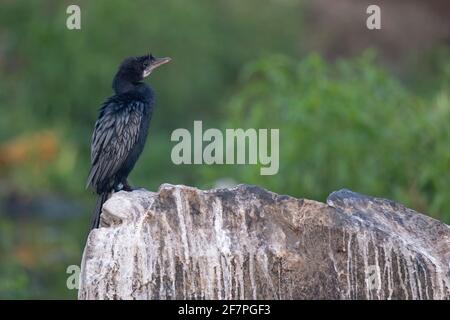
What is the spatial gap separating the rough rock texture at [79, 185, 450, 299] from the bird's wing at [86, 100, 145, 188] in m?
1.83

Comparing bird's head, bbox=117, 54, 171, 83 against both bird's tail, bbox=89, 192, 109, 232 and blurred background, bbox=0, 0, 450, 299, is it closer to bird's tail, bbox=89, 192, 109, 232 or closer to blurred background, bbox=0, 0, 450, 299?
bird's tail, bbox=89, 192, 109, 232

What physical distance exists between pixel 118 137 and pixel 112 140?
0.15ft

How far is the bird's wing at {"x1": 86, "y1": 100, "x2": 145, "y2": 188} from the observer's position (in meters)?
7.95

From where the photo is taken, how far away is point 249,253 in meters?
5.95

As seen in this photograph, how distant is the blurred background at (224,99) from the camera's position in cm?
1228

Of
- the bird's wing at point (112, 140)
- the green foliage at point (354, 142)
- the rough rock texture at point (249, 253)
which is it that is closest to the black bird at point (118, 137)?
the bird's wing at point (112, 140)

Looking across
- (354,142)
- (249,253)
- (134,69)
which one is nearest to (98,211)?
(134,69)

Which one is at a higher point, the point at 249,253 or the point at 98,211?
the point at 98,211

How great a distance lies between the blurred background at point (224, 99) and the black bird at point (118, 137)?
1949mm

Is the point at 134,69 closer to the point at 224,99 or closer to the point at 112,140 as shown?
the point at 112,140

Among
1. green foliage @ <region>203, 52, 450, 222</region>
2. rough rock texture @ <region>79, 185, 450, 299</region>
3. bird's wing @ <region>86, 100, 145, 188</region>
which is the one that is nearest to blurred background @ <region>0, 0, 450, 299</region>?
green foliage @ <region>203, 52, 450, 222</region>

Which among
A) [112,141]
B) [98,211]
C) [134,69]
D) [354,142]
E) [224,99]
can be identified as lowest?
[98,211]

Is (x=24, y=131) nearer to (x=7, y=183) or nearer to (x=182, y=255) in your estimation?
(x=7, y=183)

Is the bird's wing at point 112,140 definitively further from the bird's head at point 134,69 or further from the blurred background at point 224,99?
the blurred background at point 224,99
